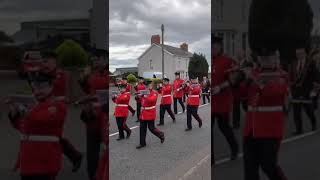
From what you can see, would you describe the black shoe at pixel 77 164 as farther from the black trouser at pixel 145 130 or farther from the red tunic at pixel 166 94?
the red tunic at pixel 166 94

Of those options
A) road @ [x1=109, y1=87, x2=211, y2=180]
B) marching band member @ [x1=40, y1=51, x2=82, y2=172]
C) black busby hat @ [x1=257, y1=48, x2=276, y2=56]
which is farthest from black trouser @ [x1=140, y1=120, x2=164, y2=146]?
black busby hat @ [x1=257, y1=48, x2=276, y2=56]

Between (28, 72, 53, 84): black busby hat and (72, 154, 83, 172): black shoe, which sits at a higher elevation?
(28, 72, 53, 84): black busby hat

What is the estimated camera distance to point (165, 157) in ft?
20.8

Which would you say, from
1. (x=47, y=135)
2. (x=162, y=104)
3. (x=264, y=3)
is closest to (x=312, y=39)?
(x=264, y=3)

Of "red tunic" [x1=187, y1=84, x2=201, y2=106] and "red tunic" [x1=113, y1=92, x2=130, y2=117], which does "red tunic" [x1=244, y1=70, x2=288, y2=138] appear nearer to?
"red tunic" [x1=113, y1=92, x2=130, y2=117]

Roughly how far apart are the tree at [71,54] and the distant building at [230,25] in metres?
0.66

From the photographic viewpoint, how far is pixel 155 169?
17.7 ft

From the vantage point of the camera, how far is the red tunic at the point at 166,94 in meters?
9.90

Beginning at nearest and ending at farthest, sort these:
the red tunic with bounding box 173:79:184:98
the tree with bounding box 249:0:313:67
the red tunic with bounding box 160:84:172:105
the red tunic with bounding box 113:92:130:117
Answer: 1. the tree with bounding box 249:0:313:67
2. the red tunic with bounding box 113:92:130:117
3. the red tunic with bounding box 160:84:172:105
4. the red tunic with bounding box 173:79:184:98

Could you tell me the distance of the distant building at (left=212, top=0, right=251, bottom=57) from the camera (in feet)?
7.16

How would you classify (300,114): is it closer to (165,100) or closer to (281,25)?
(281,25)

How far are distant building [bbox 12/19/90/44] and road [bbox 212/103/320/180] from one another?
84 cm

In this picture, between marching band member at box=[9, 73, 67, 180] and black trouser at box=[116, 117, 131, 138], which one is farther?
black trouser at box=[116, 117, 131, 138]

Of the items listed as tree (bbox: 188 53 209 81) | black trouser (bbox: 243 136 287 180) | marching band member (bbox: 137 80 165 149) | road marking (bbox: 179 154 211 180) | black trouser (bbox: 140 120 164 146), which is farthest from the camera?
marching band member (bbox: 137 80 165 149)
